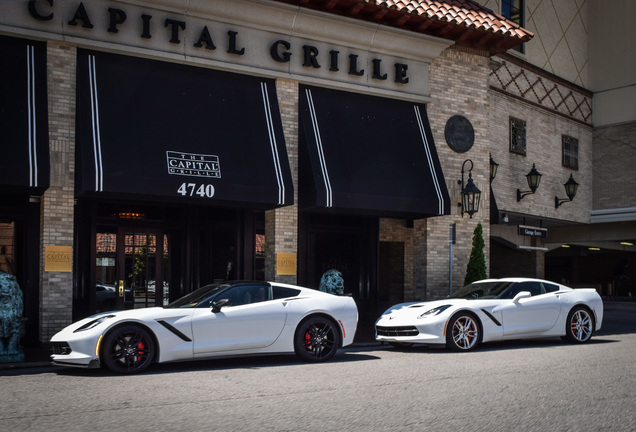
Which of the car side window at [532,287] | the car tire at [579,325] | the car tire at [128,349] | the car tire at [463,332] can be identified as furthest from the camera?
the car tire at [579,325]

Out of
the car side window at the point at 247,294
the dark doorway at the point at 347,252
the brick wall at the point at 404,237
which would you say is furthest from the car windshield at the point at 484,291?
the brick wall at the point at 404,237

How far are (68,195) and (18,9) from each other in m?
3.60

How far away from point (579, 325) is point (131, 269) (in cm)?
1010

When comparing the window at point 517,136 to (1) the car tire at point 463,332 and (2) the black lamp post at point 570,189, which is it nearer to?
(2) the black lamp post at point 570,189

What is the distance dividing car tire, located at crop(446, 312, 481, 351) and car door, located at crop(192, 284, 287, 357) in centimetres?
322

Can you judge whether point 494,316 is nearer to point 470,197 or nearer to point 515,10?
point 470,197

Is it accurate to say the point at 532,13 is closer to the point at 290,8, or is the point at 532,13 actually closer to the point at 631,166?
the point at 631,166

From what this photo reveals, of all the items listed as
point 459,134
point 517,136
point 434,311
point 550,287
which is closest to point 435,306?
point 434,311

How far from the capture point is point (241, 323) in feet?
34.4

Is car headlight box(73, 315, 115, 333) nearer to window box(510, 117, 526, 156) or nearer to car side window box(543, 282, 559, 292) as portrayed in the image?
car side window box(543, 282, 559, 292)

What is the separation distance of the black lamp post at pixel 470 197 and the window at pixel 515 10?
7221 mm

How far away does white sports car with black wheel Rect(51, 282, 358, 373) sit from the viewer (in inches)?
374

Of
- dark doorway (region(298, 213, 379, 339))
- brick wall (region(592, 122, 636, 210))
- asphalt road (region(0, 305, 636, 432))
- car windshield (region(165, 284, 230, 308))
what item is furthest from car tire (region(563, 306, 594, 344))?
brick wall (region(592, 122, 636, 210))

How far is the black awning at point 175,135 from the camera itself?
13.4 meters
